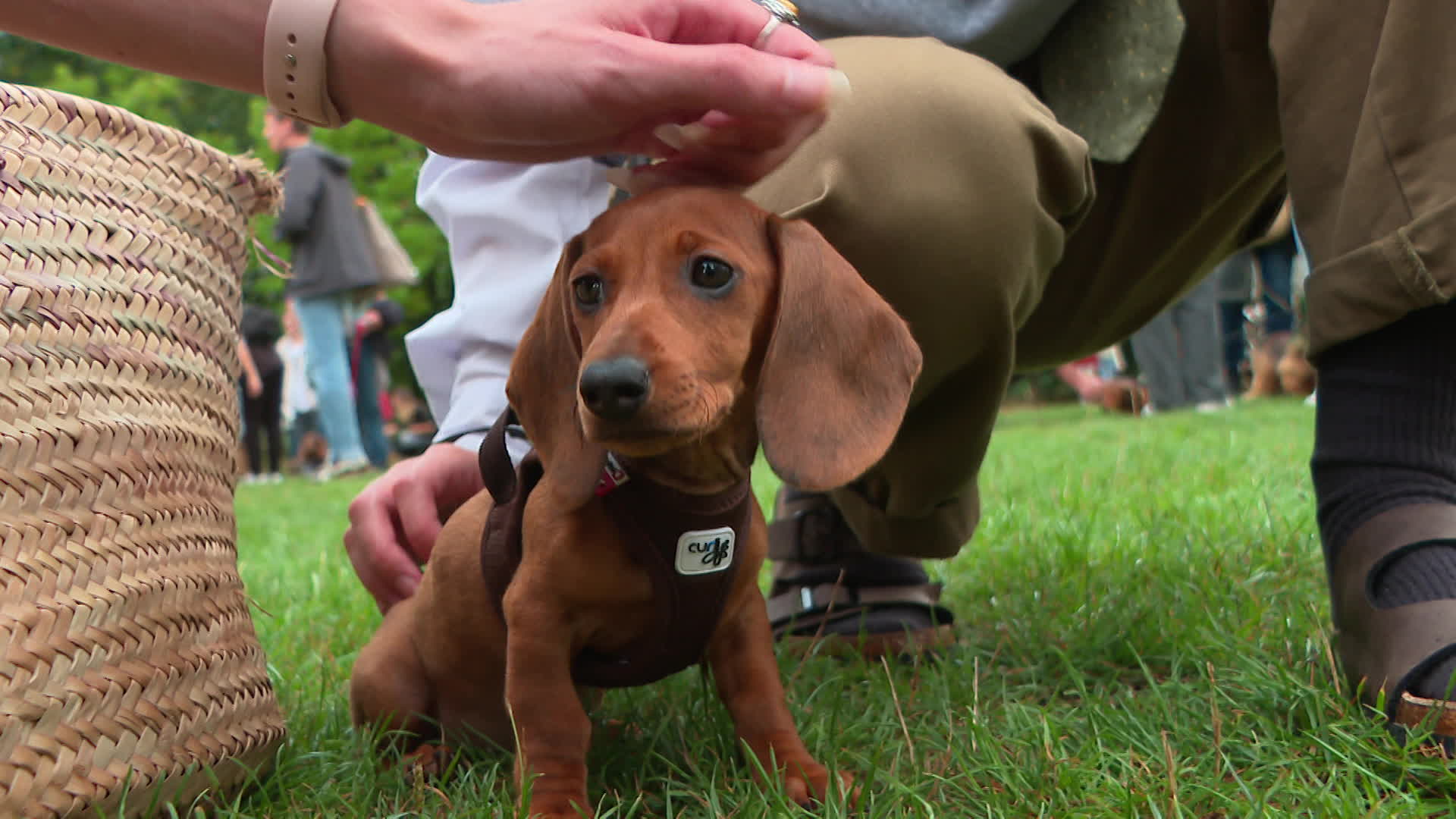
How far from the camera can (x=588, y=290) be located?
161 cm

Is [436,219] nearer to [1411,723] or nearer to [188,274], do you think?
[188,274]

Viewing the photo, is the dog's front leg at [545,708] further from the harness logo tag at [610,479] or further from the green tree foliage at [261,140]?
the green tree foliage at [261,140]

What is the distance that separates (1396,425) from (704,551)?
3.29 ft

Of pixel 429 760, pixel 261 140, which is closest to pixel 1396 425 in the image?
pixel 429 760

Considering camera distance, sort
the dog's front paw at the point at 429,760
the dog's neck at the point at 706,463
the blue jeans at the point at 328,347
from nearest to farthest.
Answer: the dog's neck at the point at 706,463 → the dog's front paw at the point at 429,760 → the blue jeans at the point at 328,347

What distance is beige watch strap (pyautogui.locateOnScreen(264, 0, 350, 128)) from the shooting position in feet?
4.19

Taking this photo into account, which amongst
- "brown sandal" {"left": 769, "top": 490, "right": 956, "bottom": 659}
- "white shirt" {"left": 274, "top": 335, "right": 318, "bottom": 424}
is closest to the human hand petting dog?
"brown sandal" {"left": 769, "top": 490, "right": 956, "bottom": 659}

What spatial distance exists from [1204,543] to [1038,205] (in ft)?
4.09

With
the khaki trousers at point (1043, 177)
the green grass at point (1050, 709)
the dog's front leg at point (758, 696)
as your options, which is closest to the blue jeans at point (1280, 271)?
the green grass at point (1050, 709)

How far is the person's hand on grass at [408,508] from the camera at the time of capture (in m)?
2.05

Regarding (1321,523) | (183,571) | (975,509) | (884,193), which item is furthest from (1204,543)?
(183,571)

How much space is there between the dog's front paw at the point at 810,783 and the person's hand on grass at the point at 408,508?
0.77 metres

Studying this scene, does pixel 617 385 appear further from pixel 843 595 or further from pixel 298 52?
pixel 843 595

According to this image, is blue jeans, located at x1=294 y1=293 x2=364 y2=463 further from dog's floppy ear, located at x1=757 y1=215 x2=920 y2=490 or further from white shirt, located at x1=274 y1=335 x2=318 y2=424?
dog's floppy ear, located at x1=757 y1=215 x2=920 y2=490
